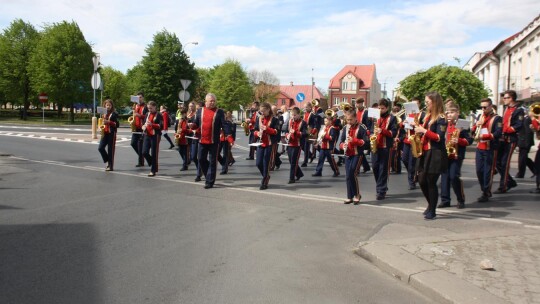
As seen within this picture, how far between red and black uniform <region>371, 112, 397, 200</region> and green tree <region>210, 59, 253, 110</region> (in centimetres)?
8023

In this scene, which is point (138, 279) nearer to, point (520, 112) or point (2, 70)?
point (520, 112)

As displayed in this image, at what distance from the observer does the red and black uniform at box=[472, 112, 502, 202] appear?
9430 mm

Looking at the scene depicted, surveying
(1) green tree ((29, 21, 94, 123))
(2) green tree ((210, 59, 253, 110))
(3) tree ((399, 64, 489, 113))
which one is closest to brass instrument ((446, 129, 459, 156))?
(3) tree ((399, 64, 489, 113))

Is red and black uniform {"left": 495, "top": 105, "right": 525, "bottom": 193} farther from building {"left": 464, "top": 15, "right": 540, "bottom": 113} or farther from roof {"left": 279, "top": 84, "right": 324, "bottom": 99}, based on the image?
roof {"left": 279, "top": 84, "right": 324, "bottom": 99}

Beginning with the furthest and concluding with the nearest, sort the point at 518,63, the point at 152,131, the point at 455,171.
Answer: the point at 518,63 < the point at 152,131 < the point at 455,171

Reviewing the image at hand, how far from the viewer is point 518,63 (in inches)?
1500

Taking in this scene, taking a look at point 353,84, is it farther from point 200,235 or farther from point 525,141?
point 200,235

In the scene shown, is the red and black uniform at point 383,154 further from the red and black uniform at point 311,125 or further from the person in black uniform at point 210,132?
the red and black uniform at point 311,125

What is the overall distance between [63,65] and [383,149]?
50051mm

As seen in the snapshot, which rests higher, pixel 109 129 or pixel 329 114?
pixel 329 114

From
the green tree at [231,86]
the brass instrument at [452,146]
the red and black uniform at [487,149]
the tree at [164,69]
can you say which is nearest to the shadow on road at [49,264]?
the brass instrument at [452,146]

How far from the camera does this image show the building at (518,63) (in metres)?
31.9

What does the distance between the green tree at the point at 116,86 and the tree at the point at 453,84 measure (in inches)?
2839

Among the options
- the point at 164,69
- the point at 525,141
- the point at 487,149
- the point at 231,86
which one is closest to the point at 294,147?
the point at 487,149
